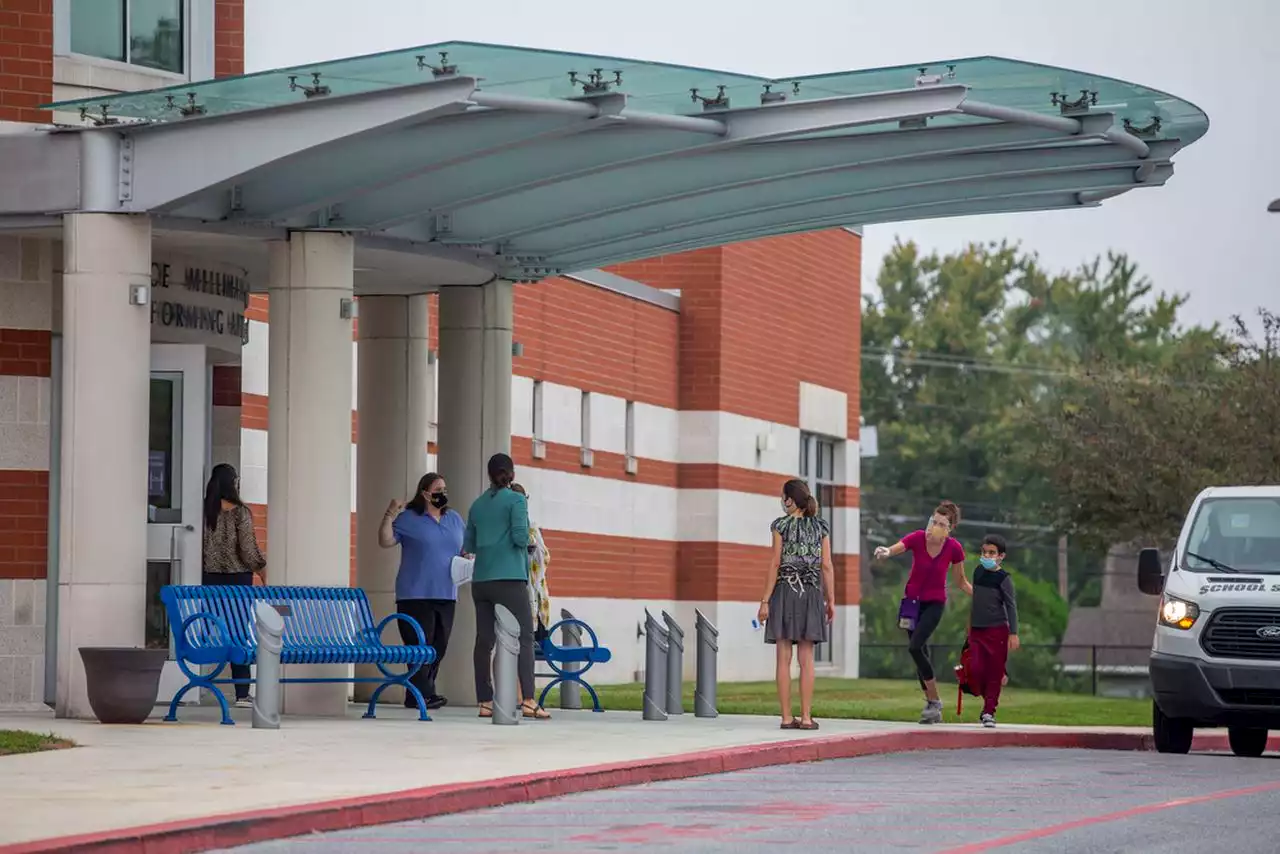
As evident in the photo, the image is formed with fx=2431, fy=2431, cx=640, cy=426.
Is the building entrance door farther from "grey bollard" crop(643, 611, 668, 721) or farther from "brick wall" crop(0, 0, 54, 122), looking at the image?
"grey bollard" crop(643, 611, 668, 721)

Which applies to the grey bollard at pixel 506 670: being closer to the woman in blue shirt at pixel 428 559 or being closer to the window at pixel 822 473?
the woman in blue shirt at pixel 428 559

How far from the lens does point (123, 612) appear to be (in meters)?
17.7

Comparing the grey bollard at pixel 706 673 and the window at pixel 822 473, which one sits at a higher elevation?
the window at pixel 822 473

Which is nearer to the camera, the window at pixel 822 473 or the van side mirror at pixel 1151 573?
the van side mirror at pixel 1151 573

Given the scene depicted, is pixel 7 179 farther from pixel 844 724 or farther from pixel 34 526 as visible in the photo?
pixel 844 724

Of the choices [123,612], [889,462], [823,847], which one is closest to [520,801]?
[823,847]

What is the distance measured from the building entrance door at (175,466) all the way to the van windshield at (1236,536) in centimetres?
809

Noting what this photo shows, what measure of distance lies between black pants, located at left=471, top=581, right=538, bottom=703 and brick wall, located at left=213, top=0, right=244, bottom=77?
5165mm

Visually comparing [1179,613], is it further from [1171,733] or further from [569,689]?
[569,689]

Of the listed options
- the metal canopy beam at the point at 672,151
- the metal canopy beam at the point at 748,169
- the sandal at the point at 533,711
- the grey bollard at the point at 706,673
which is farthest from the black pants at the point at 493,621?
the metal canopy beam at the point at 748,169

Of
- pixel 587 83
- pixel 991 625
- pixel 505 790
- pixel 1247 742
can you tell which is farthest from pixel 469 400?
pixel 505 790

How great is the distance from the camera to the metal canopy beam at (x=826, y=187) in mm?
18906

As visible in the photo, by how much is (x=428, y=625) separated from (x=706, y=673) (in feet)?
7.84

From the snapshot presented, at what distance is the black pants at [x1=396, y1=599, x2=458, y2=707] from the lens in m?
19.8
